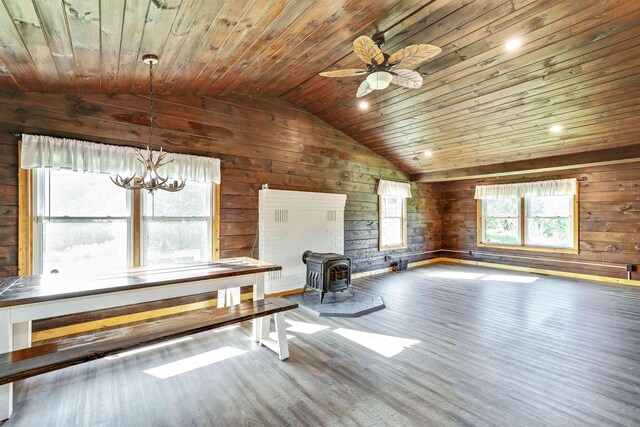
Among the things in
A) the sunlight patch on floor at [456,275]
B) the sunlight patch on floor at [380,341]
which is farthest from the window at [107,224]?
the sunlight patch on floor at [456,275]

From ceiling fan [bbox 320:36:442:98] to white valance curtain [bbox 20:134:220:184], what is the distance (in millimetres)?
2230

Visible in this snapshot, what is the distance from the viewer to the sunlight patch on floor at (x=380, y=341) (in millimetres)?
3045

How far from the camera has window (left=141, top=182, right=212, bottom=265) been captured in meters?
3.96

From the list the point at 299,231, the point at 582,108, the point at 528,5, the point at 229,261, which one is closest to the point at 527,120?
the point at 582,108

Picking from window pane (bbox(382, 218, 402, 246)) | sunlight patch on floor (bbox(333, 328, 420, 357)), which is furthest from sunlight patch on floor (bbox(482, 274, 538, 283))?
sunlight patch on floor (bbox(333, 328, 420, 357))

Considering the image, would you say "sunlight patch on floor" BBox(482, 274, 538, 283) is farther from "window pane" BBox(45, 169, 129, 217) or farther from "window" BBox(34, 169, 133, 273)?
"window pane" BBox(45, 169, 129, 217)

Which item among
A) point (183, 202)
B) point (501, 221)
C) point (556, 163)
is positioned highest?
point (556, 163)

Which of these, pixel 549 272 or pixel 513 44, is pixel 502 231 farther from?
pixel 513 44

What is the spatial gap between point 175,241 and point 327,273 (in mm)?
2117

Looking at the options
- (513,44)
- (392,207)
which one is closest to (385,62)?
(513,44)

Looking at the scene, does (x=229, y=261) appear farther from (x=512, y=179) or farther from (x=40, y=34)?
(x=512, y=179)

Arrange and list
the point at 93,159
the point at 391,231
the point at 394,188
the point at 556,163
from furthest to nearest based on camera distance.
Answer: the point at 391,231, the point at 394,188, the point at 556,163, the point at 93,159

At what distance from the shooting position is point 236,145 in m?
4.60

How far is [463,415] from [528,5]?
3360 mm
